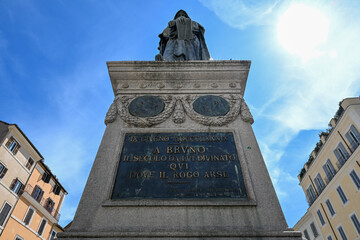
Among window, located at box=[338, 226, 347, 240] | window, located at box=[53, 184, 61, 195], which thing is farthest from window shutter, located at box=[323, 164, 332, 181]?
window, located at box=[53, 184, 61, 195]

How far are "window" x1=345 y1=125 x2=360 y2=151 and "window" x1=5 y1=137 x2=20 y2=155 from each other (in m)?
30.7

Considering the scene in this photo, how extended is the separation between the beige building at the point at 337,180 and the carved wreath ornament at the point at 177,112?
19744 mm

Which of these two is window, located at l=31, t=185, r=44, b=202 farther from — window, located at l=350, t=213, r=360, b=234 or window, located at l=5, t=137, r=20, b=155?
window, located at l=350, t=213, r=360, b=234

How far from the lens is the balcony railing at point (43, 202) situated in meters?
22.9

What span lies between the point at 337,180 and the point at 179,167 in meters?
23.9

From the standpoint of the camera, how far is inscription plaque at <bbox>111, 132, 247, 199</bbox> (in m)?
3.42

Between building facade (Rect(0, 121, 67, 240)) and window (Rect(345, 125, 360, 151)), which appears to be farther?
building facade (Rect(0, 121, 67, 240))

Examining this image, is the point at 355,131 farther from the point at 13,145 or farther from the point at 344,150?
the point at 13,145

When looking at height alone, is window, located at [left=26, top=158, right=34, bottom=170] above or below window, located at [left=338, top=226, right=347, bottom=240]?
above

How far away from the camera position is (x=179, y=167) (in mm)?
3746

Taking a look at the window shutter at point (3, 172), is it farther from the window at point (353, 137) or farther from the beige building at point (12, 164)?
the window at point (353, 137)

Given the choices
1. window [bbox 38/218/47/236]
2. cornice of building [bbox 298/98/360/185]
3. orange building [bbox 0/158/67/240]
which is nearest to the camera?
cornice of building [bbox 298/98/360/185]

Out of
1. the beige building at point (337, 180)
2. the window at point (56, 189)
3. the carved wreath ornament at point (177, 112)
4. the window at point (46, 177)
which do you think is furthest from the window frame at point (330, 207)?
the window at point (56, 189)

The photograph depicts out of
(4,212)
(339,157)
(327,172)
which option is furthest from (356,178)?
(4,212)
